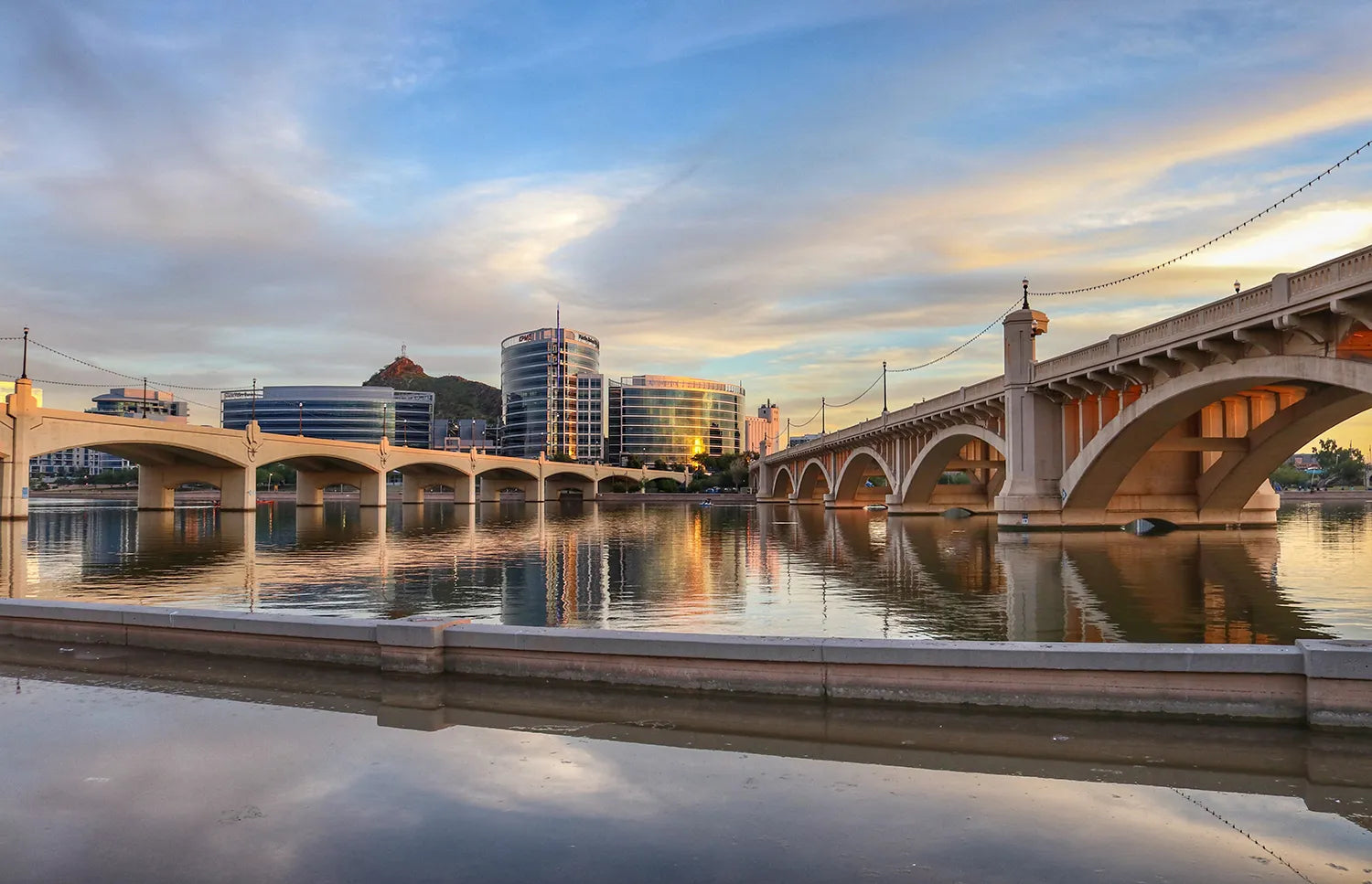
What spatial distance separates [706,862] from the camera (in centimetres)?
643

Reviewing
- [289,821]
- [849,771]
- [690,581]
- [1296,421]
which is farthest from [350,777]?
[1296,421]

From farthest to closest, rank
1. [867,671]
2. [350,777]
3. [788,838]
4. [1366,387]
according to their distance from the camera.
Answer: [1366,387], [867,671], [350,777], [788,838]

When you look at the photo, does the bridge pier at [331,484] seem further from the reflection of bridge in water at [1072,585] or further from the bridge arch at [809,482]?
the reflection of bridge in water at [1072,585]

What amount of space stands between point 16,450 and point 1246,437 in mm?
71591

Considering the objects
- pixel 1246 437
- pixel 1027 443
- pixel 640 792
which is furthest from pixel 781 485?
pixel 640 792

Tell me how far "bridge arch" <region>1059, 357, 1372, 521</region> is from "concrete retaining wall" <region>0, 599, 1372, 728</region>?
21691 millimetres

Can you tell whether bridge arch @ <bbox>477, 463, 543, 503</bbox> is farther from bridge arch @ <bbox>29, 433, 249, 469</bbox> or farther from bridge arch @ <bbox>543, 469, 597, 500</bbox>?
bridge arch @ <bbox>29, 433, 249, 469</bbox>

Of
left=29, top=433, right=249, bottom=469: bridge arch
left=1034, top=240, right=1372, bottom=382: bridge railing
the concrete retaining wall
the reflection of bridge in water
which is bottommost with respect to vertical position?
the reflection of bridge in water

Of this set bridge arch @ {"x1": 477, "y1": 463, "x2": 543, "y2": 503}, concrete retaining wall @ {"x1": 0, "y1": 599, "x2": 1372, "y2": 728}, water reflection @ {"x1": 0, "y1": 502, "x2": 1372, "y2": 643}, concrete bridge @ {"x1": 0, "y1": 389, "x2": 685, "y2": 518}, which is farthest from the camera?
bridge arch @ {"x1": 477, "y1": 463, "x2": 543, "y2": 503}

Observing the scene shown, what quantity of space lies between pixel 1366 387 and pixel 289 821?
1198 inches

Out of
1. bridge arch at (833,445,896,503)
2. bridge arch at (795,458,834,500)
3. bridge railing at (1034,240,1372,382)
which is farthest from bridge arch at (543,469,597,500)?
bridge railing at (1034,240,1372,382)

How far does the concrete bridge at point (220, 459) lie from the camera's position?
5884cm

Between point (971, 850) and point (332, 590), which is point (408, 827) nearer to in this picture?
point (971, 850)

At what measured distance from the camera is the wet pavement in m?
6.43
